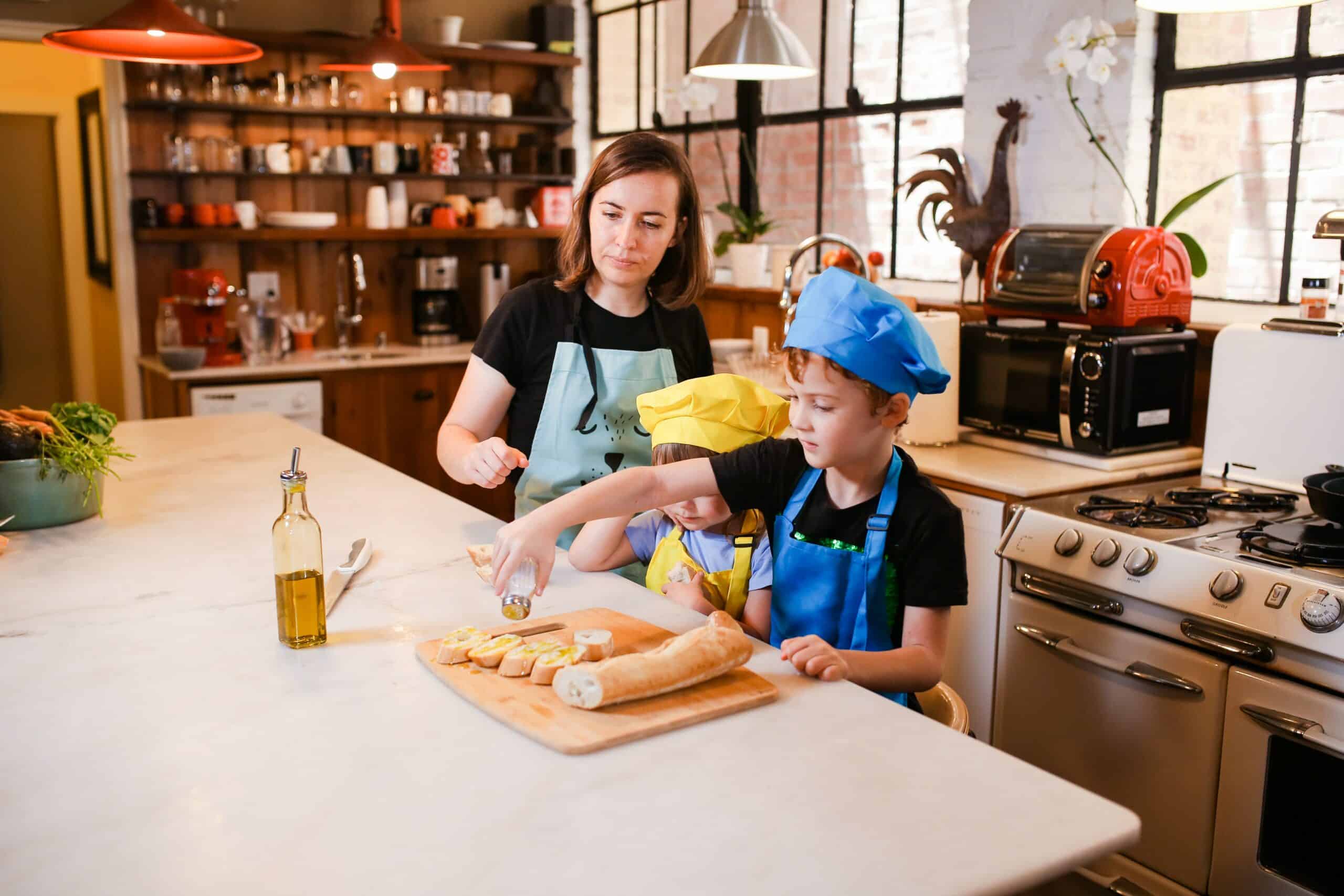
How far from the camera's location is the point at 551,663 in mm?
1313

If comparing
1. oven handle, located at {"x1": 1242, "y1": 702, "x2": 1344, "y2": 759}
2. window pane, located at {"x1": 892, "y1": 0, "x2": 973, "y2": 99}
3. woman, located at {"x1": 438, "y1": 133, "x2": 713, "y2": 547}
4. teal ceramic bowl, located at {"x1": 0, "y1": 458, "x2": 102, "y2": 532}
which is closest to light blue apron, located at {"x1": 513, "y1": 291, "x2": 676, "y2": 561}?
woman, located at {"x1": 438, "y1": 133, "x2": 713, "y2": 547}

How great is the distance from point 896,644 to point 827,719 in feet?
1.39

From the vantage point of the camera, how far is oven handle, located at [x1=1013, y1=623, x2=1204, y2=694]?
2066 millimetres

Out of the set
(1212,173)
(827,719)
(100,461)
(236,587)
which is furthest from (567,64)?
(827,719)

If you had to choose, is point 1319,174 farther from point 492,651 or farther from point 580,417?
point 492,651

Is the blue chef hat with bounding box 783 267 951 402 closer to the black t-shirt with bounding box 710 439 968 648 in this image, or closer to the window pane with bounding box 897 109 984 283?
the black t-shirt with bounding box 710 439 968 648

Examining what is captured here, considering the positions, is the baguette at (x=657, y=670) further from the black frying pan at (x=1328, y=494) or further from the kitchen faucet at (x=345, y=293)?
the kitchen faucet at (x=345, y=293)

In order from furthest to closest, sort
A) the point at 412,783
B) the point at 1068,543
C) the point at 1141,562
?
the point at 1068,543 → the point at 1141,562 → the point at 412,783

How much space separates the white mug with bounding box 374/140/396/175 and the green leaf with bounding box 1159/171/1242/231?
3561 mm

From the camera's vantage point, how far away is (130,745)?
119cm

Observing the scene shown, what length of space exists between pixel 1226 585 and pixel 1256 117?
1.58 m

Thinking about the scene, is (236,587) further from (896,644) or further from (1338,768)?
(1338,768)

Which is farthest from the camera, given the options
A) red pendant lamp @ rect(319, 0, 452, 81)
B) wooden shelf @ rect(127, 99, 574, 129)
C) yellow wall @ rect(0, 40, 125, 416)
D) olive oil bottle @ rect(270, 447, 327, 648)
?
yellow wall @ rect(0, 40, 125, 416)

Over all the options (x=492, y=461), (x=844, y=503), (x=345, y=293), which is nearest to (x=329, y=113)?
(x=345, y=293)
